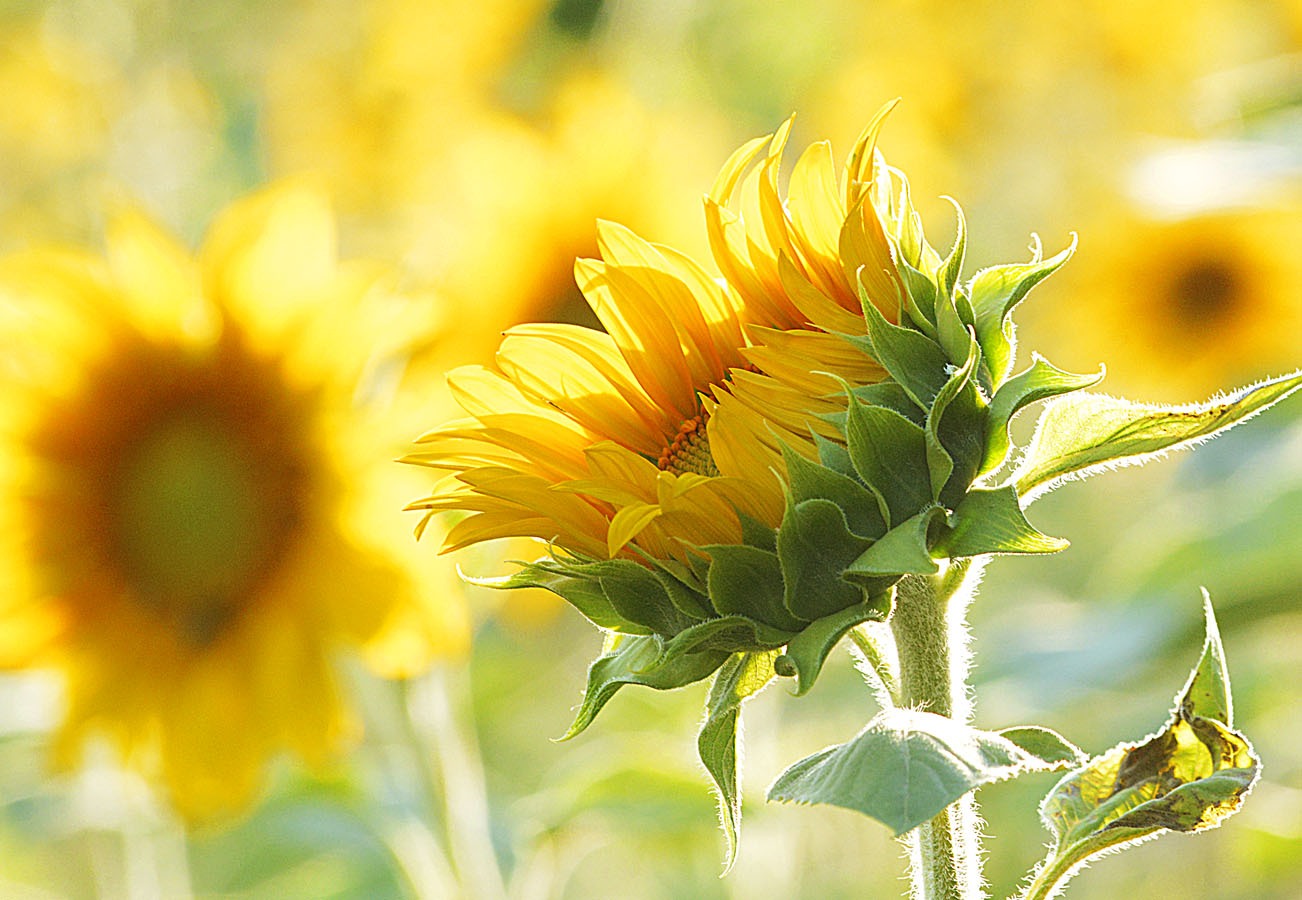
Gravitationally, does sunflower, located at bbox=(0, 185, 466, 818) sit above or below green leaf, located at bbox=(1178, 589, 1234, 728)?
above

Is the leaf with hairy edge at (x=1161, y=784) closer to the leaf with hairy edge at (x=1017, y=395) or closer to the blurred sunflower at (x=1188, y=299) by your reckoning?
the leaf with hairy edge at (x=1017, y=395)

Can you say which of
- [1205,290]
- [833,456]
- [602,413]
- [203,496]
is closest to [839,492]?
[833,456]

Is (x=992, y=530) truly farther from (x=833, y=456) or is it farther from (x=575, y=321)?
(x=575, y=321)

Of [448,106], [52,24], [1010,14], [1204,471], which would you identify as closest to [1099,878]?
[1204,471]

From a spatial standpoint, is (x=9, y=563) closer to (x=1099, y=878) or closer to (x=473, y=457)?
(x=473, y=457)

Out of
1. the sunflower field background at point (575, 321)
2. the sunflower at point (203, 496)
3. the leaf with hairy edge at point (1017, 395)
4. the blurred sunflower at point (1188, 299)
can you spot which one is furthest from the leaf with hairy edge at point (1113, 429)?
the blurred sunflower at point (1188, 299)

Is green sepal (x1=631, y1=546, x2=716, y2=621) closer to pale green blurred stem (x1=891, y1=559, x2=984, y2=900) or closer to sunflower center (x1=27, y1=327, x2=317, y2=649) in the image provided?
pale green blurred stem (x1=891, y1=559, x2=984, y2=900)

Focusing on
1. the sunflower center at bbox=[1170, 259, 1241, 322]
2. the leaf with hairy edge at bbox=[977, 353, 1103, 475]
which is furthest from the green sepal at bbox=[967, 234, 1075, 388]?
the sunflower center at bbox=[1170, 259, 1241, 322]
